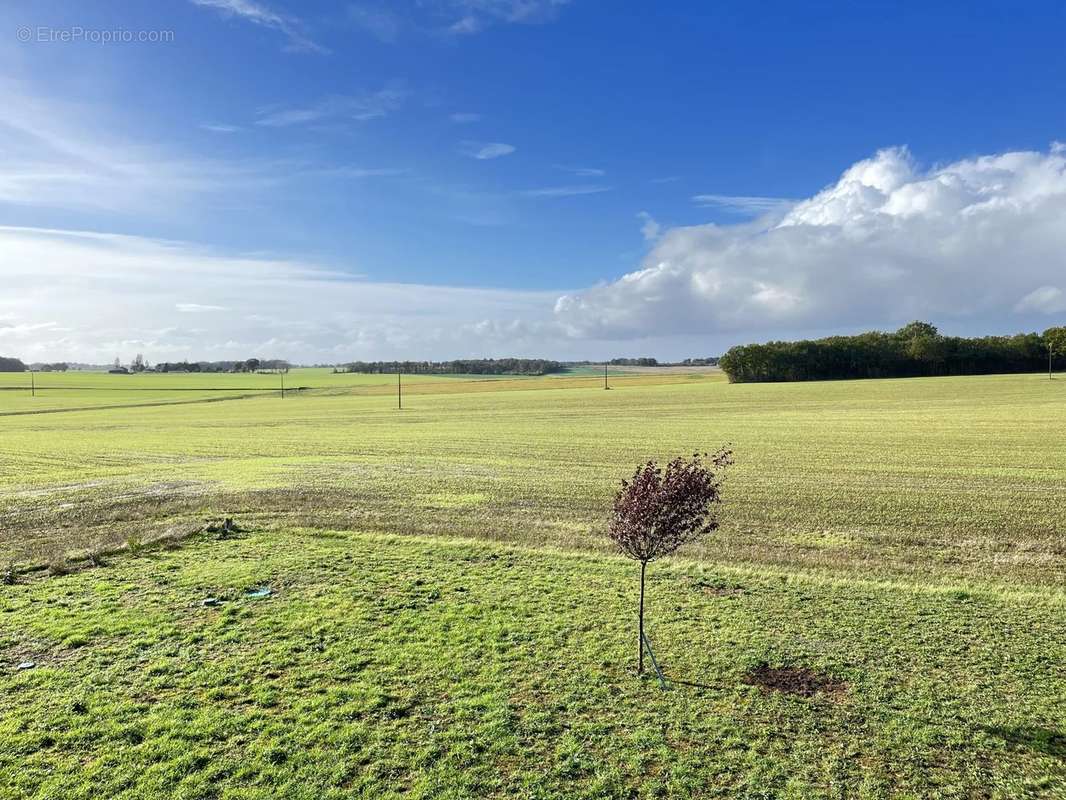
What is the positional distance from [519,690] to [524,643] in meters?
1.35

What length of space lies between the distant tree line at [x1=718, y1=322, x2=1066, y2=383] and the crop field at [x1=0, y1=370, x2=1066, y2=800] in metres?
98.3

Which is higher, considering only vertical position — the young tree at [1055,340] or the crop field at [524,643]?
the young tree at [1055,340]

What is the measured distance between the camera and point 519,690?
7.73 m

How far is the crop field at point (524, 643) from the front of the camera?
6.26m

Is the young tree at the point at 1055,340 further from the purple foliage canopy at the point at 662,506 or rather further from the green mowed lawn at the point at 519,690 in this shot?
the purple foliage canopy at the point at 662,506

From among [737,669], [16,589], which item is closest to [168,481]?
[16,589]

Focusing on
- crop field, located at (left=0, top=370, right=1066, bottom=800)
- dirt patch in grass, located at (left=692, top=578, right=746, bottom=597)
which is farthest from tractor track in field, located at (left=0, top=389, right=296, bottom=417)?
dirt patch in grass, located at (left=692, top=578, right=746, bottom=597)

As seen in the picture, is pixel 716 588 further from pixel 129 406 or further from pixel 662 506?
pixel 129 406

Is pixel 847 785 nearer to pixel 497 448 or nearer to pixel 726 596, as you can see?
pixel 726 596

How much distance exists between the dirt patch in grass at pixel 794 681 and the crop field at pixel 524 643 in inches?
1.3

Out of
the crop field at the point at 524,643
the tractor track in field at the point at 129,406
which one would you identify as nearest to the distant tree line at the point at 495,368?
the tractor track in field at the point at 129,406

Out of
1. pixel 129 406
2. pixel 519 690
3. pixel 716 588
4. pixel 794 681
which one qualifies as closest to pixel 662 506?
pixel 794 681

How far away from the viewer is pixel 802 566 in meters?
13.1

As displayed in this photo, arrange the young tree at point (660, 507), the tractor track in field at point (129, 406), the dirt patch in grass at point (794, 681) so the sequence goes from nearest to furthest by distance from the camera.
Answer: the dirt patch in grass at point (794, 681)
the young tree at point (660, 507)
the tractor track in field at point (129, 406)
